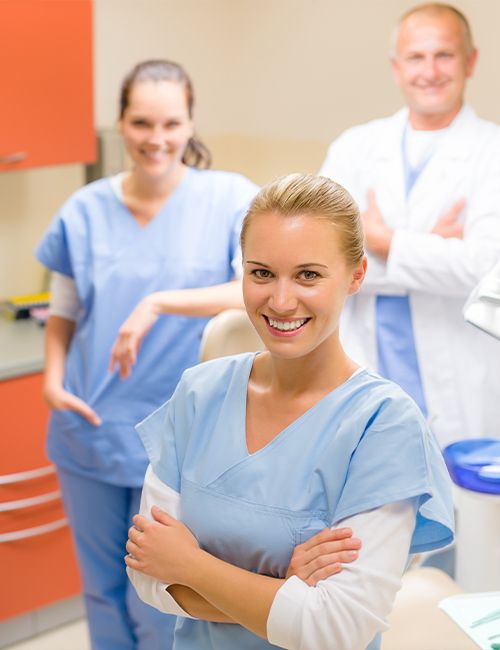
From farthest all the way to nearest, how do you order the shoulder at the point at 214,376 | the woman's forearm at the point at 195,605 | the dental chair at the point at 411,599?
the dental chair at the point at 411,599 → the shoulder at the point at 214,376 → the woman's forearm at the point at 195,605

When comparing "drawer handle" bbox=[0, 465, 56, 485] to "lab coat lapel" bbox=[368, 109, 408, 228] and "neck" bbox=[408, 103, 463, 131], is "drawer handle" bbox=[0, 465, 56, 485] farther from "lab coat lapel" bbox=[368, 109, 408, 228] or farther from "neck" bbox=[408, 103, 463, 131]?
"neck" bbox=[408, 103, 463, 131]

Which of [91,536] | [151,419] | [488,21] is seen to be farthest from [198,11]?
[151,419]

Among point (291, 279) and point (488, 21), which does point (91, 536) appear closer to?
point (291, 279)

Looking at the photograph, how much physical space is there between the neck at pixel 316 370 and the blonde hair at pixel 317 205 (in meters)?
0.13

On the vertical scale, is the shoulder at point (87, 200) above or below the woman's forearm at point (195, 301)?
above

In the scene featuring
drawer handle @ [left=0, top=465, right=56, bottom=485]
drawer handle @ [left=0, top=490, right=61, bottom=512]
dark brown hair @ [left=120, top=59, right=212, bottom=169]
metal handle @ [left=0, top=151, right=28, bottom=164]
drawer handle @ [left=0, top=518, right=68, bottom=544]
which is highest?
dark brown hair @ [left=120, top=59, right=212, bottom=169]

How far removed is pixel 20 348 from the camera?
9.73 feet

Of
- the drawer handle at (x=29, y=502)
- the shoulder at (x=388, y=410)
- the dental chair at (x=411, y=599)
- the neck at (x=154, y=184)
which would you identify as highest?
A: the shoulder at (x=388, y=410)

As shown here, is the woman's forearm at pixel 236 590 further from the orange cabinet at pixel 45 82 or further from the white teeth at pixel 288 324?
the orange cabinet at pixel 45 82

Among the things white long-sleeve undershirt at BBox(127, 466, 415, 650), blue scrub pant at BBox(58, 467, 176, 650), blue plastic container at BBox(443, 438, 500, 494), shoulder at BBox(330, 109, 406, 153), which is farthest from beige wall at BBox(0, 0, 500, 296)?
white long-sleeve undershirt at BBox(127, 466, 415, 650)

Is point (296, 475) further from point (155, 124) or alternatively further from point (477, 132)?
point (477, 132)

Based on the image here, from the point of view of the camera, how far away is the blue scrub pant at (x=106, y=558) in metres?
2.35

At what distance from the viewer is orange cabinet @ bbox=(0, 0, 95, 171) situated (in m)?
2.84

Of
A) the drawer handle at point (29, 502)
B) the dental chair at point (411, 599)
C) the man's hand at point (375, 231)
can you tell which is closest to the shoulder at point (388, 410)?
the dental chair at point (411, 599)
